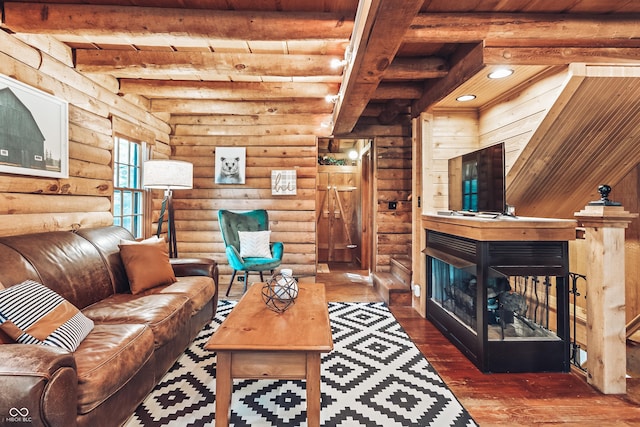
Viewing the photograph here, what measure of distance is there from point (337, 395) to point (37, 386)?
142 centimetres

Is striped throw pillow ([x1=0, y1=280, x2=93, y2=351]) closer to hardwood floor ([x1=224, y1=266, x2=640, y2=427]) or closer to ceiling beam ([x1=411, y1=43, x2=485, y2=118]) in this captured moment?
hardwood floor ([x1=224, y1=266, x2=640, y2=427])

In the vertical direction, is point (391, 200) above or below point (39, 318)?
above

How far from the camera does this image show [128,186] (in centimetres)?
375

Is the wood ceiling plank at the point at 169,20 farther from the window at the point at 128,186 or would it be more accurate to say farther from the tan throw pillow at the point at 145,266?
the tan throw pillow at the point at 145,266

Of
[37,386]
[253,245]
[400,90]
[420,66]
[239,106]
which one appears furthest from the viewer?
[239,106]

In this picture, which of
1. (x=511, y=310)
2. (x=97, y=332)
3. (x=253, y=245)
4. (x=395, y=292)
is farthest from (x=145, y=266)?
(x=511, y=310)

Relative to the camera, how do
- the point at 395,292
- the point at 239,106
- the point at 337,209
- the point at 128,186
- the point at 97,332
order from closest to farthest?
the point at 97,332 < the point at 395,292 < the point at 128,186 < the point at 239,106 < the point at 337,209

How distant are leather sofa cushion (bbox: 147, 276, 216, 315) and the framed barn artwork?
125 cm

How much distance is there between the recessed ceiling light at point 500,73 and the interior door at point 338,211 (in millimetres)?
4031

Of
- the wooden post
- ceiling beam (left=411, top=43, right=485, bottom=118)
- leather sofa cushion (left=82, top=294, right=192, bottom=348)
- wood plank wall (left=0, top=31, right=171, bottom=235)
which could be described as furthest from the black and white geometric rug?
ceiling beam (left=411, top=43, right=485, bottom=118)

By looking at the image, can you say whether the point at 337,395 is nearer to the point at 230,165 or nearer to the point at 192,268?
the point at 192,268

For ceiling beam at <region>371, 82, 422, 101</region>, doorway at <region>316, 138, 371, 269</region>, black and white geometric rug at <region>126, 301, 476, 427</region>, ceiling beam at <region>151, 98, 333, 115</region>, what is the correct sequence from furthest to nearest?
1. doorway at <region>316, 138, 371, 269</region>
2. ceiling beam at <region>151, 98, 333, 115</region>
3. ceiling beam at <region>371, 82, 422, 101</region>
4. black and white geometric rug at <region>126, 301, 476, 427</region>

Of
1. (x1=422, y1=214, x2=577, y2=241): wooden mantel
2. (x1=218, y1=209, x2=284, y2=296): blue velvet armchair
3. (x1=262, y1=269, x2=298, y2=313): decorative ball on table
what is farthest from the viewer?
(x1=218, y1=209, x2=284, y2=296): blue velvet armchair

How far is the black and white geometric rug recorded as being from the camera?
5.50 feet
